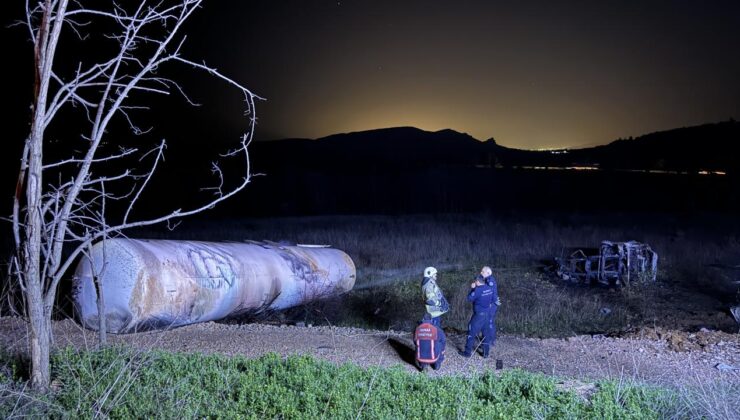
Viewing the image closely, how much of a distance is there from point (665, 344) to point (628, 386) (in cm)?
391

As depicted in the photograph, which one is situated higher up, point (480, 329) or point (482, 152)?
point (482, 152)

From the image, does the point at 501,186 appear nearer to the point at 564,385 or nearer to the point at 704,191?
the point at 704,191

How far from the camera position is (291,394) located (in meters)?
6.04

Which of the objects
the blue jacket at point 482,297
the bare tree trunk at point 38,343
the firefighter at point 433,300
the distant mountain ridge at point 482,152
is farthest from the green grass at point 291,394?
the distant mountain ridge at point 482,152

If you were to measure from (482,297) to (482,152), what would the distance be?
10095 centimetres

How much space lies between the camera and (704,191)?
51.3m

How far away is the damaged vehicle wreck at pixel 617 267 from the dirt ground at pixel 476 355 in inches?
270

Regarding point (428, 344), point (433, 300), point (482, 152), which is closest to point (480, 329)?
point (433, 300)

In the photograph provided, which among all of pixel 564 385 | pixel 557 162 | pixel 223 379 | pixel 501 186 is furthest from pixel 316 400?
pixel 557 162

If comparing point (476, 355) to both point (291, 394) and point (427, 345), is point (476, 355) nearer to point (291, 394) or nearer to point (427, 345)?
point (427, 345)

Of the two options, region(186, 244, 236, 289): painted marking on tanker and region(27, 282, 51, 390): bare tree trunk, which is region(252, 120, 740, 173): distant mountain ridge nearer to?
region(186, 244, 236, 289): painted marking on tanker

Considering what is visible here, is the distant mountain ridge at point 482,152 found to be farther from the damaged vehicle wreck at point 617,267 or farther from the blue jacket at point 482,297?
the blue jacket at point 482,297

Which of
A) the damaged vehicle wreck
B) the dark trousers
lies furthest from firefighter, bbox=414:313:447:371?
the damaged vehicle wreck

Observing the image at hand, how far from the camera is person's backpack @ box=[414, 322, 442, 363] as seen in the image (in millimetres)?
8047
